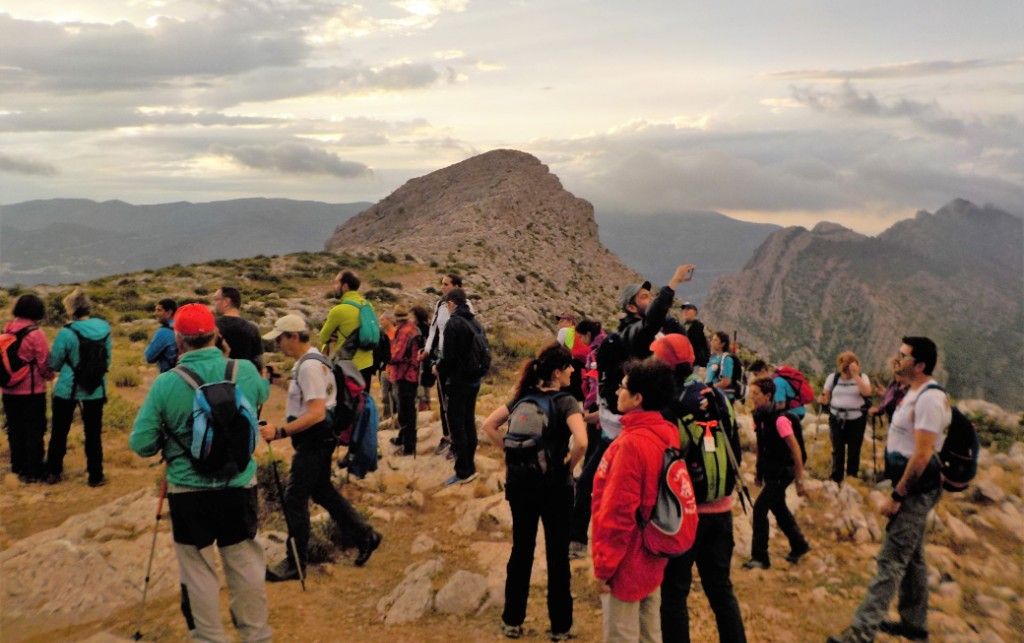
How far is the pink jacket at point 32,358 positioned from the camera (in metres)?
8.46

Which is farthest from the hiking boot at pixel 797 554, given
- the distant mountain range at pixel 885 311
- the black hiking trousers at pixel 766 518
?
the distant mountain range at pixel 885 311

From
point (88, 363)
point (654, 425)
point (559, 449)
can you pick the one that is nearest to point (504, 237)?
point (88, 363)

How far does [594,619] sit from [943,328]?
161766 mm

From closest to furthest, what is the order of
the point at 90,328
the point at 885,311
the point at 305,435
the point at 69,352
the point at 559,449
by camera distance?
the point at 559,449, the point at 305,435, the point at 69,352, the point at 90,328, the point at 885,311

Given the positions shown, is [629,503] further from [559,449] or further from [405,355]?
[405,355]

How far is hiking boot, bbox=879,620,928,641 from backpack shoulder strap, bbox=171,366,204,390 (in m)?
5.84

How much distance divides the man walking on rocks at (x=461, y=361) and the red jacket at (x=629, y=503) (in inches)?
180

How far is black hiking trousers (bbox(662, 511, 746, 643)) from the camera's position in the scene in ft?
15.3

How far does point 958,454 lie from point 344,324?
5.92 meters

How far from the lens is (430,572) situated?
7.11 m

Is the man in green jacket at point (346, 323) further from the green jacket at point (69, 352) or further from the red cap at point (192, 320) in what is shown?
the red cap at point (192, 320)

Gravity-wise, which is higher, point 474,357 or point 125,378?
point 474,357

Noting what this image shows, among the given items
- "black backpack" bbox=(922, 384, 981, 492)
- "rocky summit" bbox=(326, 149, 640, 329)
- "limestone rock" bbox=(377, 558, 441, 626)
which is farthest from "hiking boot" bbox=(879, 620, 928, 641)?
"rocky summit" bbox=(326, 149, 640, 329)

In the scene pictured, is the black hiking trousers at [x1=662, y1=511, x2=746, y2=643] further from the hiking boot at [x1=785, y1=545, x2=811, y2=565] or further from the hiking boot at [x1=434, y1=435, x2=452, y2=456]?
the hiking boot at [x1=434, y1=435, x2=452, y2=456]
